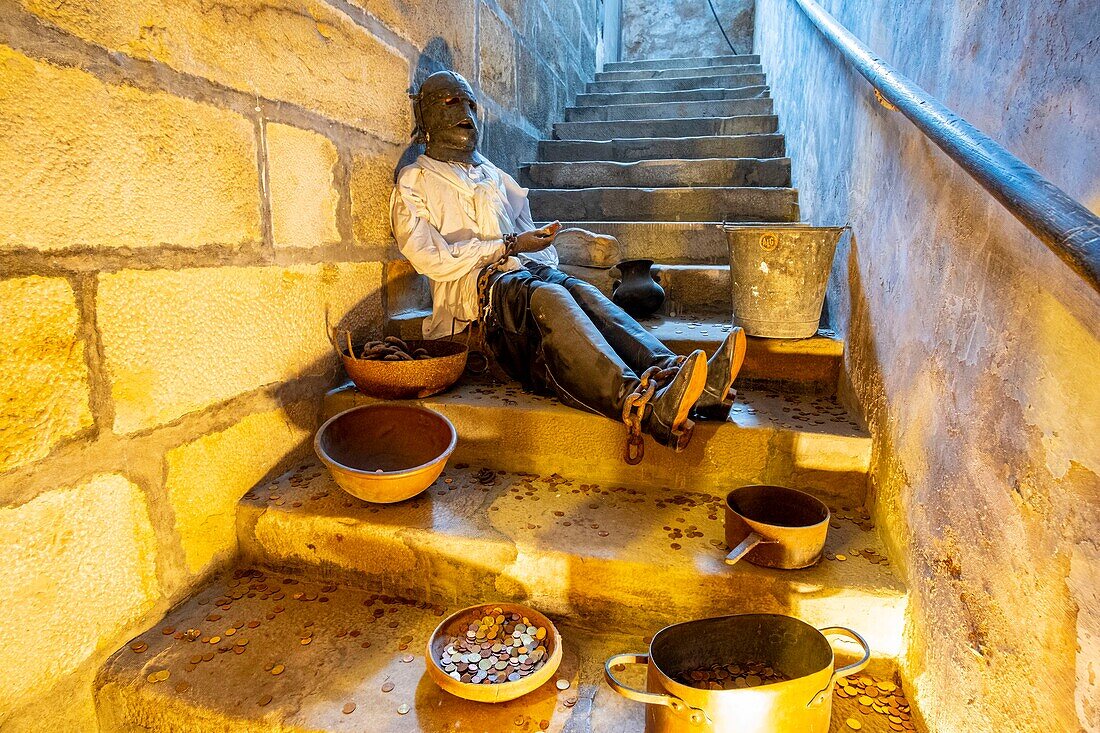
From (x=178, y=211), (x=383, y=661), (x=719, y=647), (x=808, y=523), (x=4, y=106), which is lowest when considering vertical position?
(x=383, y=661)

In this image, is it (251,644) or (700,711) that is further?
(251,644)

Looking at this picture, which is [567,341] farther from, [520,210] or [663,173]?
[663,173]

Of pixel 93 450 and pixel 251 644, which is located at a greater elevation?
pixel 93 450

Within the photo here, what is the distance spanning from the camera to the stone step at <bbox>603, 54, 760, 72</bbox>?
5.50 meters

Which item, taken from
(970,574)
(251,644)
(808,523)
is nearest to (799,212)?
(808,523)

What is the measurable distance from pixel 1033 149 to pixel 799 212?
7.81 ft

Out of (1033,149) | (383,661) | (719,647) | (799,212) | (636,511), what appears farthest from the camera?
(799,212)

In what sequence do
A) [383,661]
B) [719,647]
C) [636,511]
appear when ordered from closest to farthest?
[719,647] < [383,661] < [636,511]

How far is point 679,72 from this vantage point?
5.47 m

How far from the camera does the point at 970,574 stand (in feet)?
3.55

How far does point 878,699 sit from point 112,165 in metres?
2.13

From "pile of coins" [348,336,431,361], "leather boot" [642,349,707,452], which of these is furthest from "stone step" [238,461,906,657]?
"pile of coins" [348,336,431,361]

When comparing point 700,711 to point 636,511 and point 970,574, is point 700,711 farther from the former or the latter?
point 636,511

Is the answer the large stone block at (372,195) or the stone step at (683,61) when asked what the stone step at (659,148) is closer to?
the stone step at (683,61)
